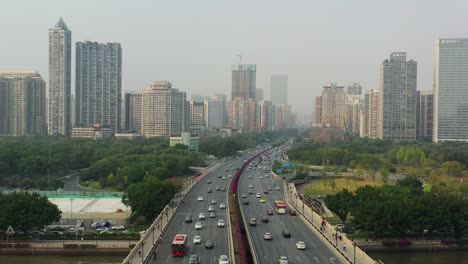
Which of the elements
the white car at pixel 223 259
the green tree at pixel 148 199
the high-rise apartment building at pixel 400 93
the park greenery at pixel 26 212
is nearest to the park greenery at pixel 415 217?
the white car at pixel 223 259

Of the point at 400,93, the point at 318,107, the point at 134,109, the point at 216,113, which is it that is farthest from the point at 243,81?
the point at 400,93

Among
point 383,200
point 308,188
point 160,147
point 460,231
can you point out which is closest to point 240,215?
point 383,200

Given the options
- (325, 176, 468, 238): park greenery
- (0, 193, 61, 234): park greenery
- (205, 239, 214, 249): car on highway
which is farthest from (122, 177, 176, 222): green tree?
(325, 176, 468, 238): park greenery

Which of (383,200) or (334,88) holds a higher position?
(334,88)

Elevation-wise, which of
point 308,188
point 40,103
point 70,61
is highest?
point 70,61

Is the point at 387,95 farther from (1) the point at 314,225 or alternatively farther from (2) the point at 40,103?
(1) the point at 314,225

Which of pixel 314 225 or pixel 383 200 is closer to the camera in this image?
pixel 314 225
